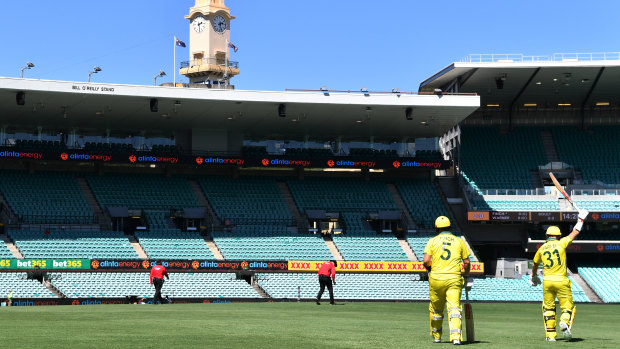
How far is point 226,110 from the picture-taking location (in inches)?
2069

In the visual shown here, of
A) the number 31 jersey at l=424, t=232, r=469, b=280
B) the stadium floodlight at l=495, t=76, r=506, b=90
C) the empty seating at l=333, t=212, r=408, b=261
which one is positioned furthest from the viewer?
the stadium floodlight at l=495, t=76, r=506, b=90

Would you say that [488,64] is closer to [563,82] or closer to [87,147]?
[563,82]

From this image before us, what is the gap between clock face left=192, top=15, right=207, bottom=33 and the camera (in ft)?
315

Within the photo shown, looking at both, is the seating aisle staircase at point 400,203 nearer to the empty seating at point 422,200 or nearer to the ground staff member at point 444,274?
the empty seating at point 422,200

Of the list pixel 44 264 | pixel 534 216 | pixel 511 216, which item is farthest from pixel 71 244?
pixel 534 216

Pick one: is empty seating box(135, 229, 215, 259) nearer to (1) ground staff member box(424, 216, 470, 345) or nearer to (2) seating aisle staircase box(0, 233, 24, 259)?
(2) seating aisle staircase box(0, 233, 24, 259)

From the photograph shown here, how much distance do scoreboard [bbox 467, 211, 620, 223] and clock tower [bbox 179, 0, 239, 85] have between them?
153ft

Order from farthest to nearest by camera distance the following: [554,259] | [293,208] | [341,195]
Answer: [341,195]
[293,208]
[554,259]

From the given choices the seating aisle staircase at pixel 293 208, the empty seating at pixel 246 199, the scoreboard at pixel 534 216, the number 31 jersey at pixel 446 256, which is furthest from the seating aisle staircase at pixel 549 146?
the number 31 jersey at pixel 446 256

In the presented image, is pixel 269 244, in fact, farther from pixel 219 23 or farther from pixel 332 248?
pixel 219 23

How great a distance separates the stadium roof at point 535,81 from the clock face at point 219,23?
40343mm

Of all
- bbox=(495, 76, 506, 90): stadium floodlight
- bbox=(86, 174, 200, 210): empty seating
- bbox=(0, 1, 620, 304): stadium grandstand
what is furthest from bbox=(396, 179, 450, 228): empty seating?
bbox=(86, 174, 200, 210): empty seating

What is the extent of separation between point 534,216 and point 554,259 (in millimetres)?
40843

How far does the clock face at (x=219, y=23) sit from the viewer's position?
315 ft
